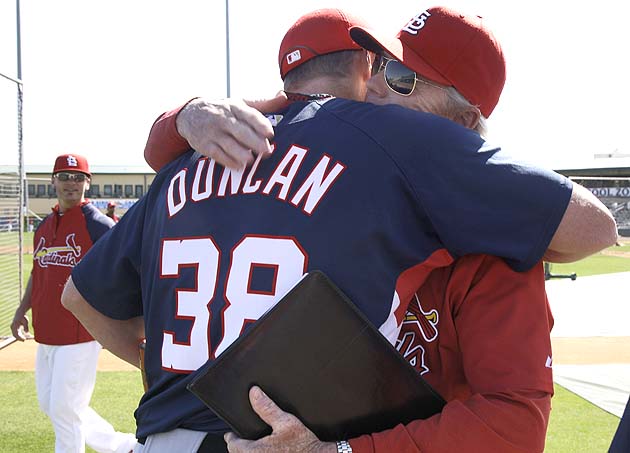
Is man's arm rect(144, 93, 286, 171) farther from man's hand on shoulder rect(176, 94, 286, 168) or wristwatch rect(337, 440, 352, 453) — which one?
wristwatch rect(337, 440, 352, 453)

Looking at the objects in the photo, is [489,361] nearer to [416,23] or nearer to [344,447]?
[344,447]

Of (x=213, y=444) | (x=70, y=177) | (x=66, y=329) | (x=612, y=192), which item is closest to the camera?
(x=213, y=444)

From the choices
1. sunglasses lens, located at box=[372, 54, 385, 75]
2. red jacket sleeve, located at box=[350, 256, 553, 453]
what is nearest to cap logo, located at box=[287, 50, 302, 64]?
sunglasses lens, located at box=[372, 54, 385, 75]

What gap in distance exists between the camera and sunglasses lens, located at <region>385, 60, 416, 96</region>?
5.30ft

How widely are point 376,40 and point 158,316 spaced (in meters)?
0.89

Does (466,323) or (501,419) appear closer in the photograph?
(501,419)

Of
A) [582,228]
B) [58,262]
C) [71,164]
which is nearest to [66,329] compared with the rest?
[58,262]

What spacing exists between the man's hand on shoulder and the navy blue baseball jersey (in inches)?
1.5

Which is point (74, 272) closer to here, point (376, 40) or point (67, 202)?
point (376, 40)

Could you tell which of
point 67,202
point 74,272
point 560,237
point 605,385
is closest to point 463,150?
point 560,237

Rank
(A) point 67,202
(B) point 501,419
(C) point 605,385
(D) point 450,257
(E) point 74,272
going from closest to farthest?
(B) point 501,419, (D) point 450,257, (E) point 74,272, (A) point 67,202, (C) point 605,385

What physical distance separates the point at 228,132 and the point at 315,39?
591mm

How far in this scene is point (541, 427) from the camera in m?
1.33

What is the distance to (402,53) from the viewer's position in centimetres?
161
